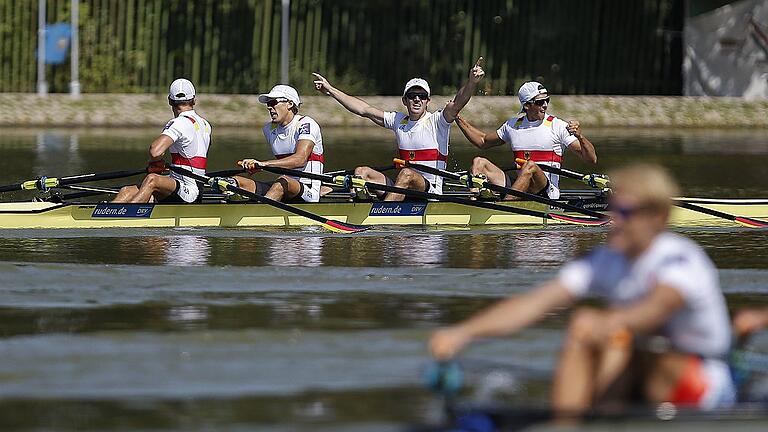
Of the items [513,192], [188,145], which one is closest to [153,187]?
[188,145]

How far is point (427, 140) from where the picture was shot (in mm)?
15320

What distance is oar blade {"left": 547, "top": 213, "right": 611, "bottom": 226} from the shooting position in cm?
1488

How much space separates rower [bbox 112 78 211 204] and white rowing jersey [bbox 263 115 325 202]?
784mm

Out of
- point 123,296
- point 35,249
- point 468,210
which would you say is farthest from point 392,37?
point 123,296

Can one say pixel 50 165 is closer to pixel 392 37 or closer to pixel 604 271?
pixel 392 37

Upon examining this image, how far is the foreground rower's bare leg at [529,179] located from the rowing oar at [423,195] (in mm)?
288

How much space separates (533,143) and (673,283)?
9133 millimetres

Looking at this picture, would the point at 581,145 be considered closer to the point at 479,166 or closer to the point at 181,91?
the point at 479,166

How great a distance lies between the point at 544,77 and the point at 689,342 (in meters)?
25.9

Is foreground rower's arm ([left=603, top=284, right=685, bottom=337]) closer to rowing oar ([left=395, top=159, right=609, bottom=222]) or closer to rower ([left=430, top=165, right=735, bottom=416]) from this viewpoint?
rower ([left=430, top=165, right=735, bottom=416])

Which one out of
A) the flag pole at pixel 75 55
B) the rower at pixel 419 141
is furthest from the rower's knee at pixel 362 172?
the flag pole at pixel 75 55

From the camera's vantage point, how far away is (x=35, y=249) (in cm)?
1305

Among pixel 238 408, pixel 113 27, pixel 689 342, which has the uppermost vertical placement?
pixel 113 27

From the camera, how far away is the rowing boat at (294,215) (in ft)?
47.0
